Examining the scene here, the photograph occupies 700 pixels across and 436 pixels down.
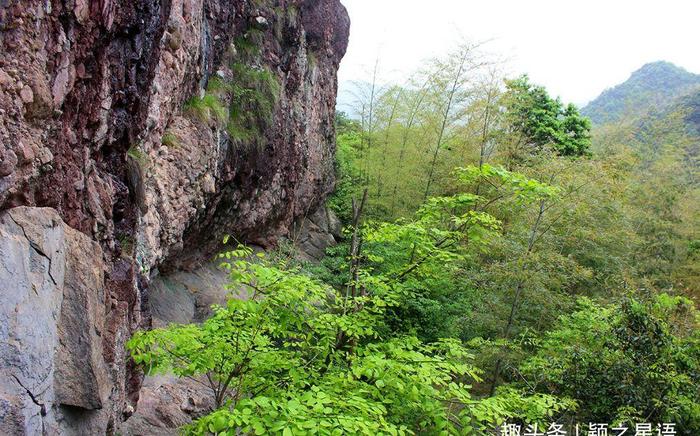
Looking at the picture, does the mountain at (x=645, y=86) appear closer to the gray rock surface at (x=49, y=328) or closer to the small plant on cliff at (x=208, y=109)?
the small plant on cliff at (x=208, y=109)

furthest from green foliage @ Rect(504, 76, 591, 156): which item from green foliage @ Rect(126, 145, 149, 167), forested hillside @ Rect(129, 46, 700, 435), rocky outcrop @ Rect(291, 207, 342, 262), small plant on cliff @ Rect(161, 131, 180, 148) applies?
green foliage @ Rect(126, 145, 149, 167)

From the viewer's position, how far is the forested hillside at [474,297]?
304 cm

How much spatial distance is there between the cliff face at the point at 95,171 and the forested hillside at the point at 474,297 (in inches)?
22.0

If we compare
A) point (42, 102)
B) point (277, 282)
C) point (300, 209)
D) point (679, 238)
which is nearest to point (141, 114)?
point (42, 102)

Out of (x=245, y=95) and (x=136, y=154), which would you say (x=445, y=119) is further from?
(x=136, y=154)

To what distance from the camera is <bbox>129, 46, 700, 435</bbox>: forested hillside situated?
304 cm

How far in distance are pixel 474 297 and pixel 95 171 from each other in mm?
6533

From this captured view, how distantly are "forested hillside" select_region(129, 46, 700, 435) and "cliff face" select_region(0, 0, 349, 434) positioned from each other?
0.56m

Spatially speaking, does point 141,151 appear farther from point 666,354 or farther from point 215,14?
point 666,354

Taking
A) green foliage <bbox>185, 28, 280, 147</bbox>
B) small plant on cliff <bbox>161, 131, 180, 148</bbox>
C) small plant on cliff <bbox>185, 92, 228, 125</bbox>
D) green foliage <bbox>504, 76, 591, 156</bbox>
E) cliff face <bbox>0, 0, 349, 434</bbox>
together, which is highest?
green foliage <bbox>504, 76, 591, 156</bbox>

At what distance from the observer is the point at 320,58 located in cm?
1458

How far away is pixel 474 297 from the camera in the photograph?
8195 mm

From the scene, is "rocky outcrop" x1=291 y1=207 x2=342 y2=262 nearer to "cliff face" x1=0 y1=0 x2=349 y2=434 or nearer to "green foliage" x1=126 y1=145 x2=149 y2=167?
"cliff face" x1=0 y1=0 x2=349 y2=434

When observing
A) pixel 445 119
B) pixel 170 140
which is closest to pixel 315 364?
pixel 170 140
